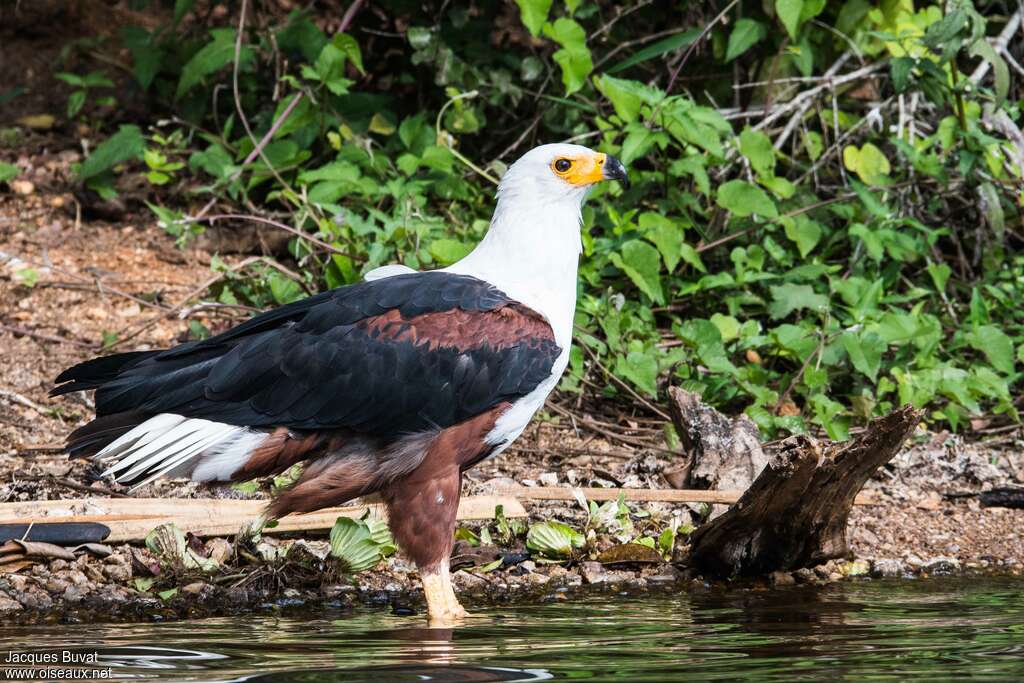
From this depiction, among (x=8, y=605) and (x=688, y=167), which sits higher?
(x=688, y=167)

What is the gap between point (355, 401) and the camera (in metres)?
4.39

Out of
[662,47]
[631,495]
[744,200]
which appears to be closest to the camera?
[631,495]

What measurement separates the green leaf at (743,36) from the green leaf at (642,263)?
140 centimetres

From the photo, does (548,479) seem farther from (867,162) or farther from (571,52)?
(867,162)

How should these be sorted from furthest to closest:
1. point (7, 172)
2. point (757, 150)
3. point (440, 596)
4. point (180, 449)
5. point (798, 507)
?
1. point (7, 172)
2. point (757, 150)
3. point (798, 507)
4. point (440, 596)
5. point (180, 449)

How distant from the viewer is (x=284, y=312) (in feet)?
14.9

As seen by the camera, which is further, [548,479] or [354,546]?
[548,479]

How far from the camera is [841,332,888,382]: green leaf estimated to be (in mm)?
6074

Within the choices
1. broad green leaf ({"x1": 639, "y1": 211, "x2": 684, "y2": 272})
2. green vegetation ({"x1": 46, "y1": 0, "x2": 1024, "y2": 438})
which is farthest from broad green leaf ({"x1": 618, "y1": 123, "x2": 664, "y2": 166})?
broad green leaf ({"x1": 639, "y1": 211, "x2": 684, "y2": 272})

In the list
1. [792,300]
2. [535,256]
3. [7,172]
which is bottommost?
[535,256]

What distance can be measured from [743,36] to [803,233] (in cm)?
119

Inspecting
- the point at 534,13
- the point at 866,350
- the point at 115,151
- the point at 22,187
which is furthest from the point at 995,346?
the point at 22,187

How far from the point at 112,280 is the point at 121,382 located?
323 centimetres

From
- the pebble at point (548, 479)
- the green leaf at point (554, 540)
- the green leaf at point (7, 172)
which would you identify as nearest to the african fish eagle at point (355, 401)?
the green leaf at point (554, 540)
